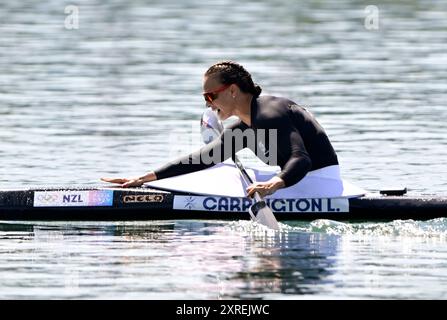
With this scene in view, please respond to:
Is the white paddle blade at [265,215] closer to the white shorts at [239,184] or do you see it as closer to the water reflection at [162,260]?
the water reflection at [162,260]

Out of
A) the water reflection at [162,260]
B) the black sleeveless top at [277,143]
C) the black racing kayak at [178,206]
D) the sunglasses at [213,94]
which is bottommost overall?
the water reflection at [162,260]

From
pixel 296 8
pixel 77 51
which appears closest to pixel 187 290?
pixel 77 51

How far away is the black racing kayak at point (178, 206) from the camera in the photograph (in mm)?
17688

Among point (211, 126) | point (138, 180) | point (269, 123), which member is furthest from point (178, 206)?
point (269, 123)

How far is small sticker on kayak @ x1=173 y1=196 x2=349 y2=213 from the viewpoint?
1769 cm

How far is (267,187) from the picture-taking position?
56.0 ft

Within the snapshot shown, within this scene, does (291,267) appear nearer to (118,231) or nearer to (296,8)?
(118,231)

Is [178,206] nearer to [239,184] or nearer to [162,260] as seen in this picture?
[239,184]

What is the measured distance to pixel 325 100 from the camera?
28.3 meters

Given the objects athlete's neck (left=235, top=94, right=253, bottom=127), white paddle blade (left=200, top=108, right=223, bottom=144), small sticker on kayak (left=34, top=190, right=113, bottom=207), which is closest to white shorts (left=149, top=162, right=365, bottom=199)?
white paddle blade (left=200, top=108, right=223, bottom=144)

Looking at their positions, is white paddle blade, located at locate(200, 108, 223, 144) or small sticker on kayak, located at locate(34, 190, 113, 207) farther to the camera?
white paddle blade, located at locate(200, 108, 223, 144)

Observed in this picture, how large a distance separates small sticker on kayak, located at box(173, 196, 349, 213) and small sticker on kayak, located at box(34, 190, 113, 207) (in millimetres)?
674

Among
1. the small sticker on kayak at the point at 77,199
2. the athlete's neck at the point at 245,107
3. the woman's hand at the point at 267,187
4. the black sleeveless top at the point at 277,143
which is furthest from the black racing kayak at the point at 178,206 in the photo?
the athlete's neck at the point at 245,107

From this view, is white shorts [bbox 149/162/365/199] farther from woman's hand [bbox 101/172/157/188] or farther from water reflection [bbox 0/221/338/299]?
water reflection [bbox 0/221/338/299]
